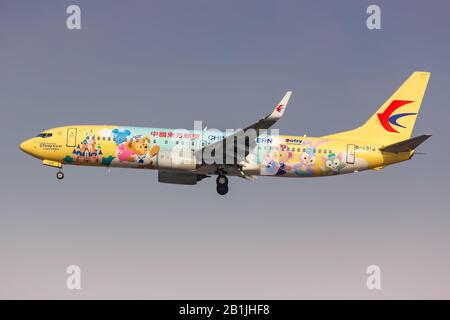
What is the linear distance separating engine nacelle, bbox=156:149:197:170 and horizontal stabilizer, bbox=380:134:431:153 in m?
15.9

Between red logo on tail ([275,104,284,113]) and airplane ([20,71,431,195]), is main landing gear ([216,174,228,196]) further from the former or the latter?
red logo on tail ([275,104,284,113])

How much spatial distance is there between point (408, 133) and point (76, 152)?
28.6 meters


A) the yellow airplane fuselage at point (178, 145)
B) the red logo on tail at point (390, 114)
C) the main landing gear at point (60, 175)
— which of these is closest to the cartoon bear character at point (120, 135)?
the yellow airplane fuselage at point (178, 145)

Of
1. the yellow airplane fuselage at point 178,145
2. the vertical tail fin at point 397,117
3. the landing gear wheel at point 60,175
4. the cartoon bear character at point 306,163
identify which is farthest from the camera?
the vertical tail fin at point 397,117

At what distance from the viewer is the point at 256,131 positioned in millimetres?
58469

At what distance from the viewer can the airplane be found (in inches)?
2387

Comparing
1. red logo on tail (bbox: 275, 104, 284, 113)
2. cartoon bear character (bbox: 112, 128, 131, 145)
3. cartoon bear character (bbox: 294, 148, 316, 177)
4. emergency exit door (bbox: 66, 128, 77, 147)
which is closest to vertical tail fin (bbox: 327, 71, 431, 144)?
cartoon bear character (bbox: 294, 148, 316, 177)

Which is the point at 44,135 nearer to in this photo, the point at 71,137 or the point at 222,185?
the point at 71,137

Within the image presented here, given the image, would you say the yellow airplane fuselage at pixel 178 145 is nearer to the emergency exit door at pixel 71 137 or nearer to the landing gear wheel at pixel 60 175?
the emergency exit door at pixel 71 137

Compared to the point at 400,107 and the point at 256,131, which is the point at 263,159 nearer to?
the point at 256,131

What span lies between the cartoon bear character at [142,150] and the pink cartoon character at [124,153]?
0.51ft

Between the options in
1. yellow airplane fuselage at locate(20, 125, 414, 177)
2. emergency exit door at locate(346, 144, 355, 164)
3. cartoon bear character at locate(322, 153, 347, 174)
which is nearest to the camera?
yellow airplane fuselage at locate(20, 125, 414, 177)

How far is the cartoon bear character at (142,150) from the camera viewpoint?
199 ft

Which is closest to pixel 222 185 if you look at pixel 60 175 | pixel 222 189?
pixel 222 189
